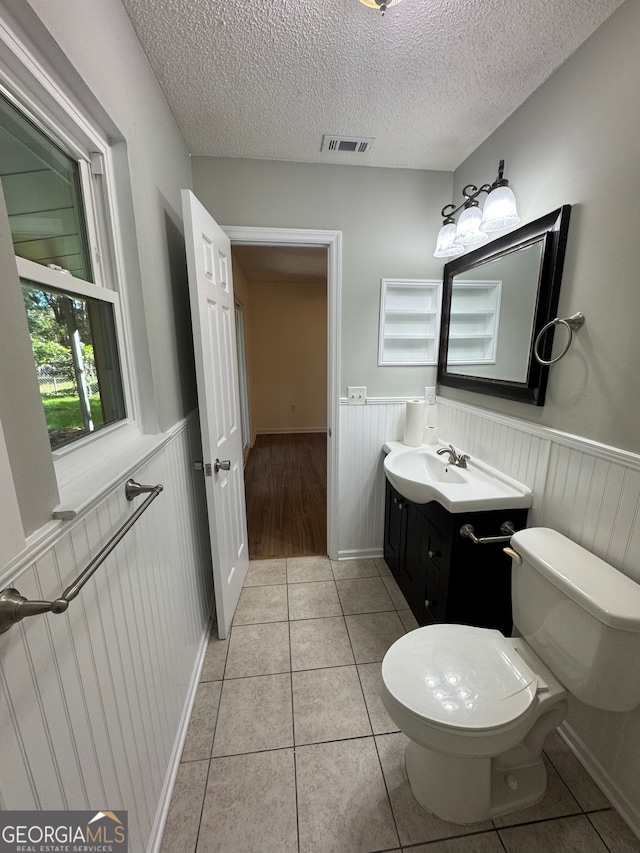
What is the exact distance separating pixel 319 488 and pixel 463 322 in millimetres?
2198

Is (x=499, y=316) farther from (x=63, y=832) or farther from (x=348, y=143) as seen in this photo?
(x=63, y=832)

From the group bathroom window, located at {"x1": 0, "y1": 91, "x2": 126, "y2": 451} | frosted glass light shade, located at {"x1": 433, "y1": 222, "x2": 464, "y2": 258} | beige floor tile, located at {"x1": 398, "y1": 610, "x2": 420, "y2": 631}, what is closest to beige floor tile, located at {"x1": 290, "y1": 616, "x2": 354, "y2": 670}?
beige floor tile, located at {"x1": 398, "y1": 610, "x2": 420, "y2": 631}

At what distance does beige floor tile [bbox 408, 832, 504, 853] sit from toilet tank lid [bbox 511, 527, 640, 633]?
2.48ft

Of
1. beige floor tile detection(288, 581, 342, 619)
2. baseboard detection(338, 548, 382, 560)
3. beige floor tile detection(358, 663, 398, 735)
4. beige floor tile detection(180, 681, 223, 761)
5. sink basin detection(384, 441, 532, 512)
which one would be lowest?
beige floor tile detection(180, 681, 223, 761)

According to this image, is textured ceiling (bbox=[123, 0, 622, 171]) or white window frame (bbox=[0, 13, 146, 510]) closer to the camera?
white window frame (bbox=[0, 13, 146, 510])

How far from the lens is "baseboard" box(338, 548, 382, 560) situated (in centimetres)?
234

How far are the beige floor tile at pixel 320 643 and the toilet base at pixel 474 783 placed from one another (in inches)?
20.1

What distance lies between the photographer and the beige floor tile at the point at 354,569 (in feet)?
7.18

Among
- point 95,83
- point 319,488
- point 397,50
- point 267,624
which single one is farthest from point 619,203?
point 319,488

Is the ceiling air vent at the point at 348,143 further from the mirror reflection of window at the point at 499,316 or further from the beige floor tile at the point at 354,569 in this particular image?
the beige floor tile at the point at 354,569

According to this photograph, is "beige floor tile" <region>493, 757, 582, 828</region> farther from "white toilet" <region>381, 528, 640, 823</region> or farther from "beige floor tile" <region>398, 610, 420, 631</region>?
"beige floor tile" <region>398, 610, 420, 631</region>

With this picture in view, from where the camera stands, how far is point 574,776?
1.17 meters

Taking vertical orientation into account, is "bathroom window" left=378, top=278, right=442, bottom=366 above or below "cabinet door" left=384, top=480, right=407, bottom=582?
above

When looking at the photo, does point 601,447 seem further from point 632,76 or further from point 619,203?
point 632,76
